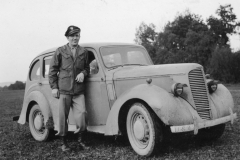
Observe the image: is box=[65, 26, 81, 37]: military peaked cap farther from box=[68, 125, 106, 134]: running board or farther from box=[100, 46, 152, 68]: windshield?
box=[68, 125, 106, 134]: running board

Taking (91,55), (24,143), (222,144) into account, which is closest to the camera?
(222,144)

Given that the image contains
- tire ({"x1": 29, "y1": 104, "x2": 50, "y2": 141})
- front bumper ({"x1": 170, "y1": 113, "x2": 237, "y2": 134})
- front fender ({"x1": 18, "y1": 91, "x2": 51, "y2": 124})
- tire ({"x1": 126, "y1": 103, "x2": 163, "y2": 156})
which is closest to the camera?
front bumper ({"x1": 170, "y1": 113, "x2": 237, "y2": 134})

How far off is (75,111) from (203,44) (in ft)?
126

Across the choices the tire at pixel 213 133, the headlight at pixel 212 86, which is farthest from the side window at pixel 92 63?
the tire at pixel 213 133

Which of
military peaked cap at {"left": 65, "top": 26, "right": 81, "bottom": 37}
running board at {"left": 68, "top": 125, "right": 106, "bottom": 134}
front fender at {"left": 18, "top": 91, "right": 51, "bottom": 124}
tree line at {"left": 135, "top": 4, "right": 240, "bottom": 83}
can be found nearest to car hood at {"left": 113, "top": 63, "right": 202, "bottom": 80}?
running board at {"left": 68, "top": 125, "right": 106, "bottom": 134}

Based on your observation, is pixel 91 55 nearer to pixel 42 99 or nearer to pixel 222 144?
pixel 42 99

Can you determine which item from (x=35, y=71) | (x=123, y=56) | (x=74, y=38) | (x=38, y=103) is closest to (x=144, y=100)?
(x=123, y=56)

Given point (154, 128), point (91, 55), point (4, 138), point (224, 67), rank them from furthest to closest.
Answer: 1. point (224, 67)
2. point (4, 138)
3. point (91, 55)
4. point (154, 128)

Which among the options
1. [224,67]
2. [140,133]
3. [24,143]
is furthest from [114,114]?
[224,67]

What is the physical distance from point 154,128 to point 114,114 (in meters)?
0.80

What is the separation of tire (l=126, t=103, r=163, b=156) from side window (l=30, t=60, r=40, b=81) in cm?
299

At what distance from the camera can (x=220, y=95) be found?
16.7 ft

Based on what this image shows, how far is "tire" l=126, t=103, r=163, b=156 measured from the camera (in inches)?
166

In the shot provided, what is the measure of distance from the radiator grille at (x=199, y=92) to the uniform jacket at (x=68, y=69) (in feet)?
6.09
